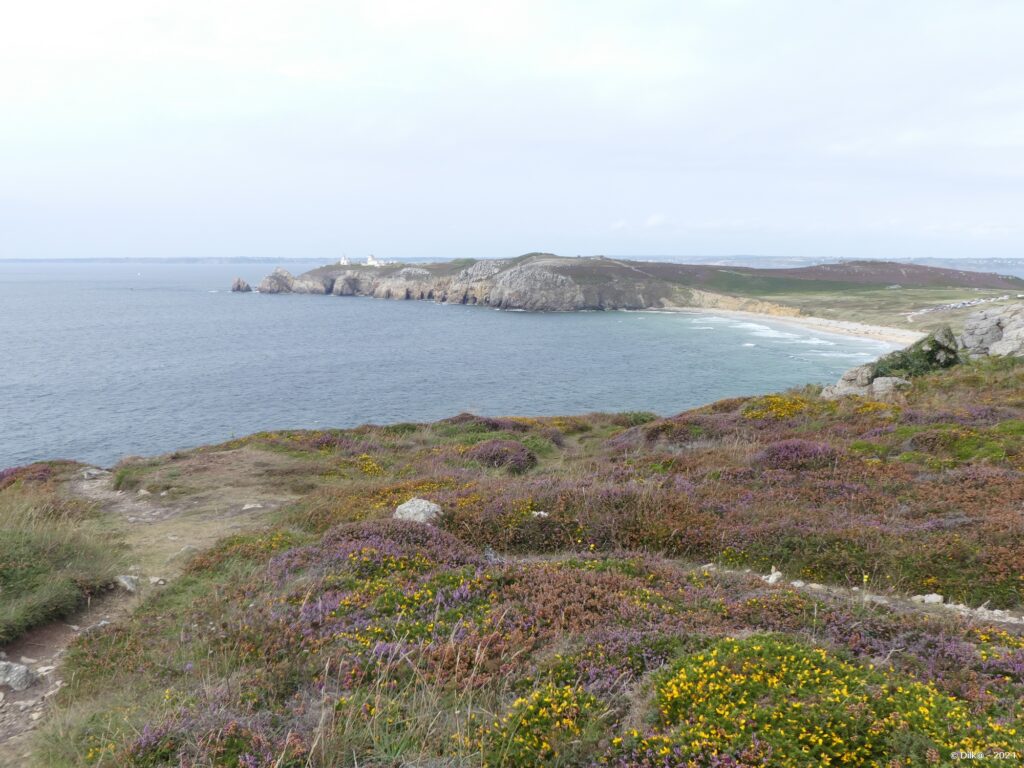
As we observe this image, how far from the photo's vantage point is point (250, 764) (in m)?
4.45

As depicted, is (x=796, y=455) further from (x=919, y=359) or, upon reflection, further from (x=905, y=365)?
(x=919, y=359)

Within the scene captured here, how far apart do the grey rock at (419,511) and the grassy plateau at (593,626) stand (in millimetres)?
219

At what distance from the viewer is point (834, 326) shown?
106 metres

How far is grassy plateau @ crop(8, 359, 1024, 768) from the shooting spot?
4492 millimetres

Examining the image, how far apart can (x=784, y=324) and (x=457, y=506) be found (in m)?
116

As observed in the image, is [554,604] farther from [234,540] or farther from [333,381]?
[333,381]

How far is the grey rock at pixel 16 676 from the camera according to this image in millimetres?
6867

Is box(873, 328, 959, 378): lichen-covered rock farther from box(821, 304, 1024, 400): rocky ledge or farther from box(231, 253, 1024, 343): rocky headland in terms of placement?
box(231, 253, 1024, 343): rocky headland

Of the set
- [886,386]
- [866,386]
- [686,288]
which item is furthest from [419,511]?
[686,288]

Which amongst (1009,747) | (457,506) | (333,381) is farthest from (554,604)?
(333,381)

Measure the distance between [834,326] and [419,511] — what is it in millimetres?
113148

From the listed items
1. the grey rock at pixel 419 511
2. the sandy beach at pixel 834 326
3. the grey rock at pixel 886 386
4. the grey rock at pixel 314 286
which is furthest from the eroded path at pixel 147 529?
the grey rock at pixel 314 286

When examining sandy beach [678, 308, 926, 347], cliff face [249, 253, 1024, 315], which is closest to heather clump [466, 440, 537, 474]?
sandy beach [678, 308, 926, 347]

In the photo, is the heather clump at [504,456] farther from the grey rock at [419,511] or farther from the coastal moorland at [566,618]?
the grey rock at [419,511]
